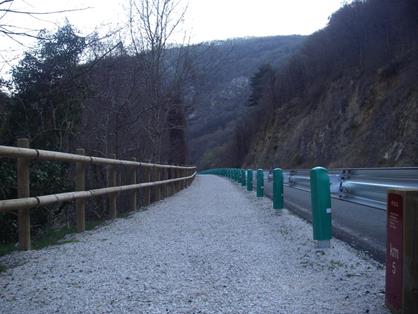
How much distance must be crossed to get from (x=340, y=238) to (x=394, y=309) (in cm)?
348

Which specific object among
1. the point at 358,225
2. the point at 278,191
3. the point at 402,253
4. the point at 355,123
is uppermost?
the point at 355,123

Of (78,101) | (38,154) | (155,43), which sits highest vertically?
(155,43)

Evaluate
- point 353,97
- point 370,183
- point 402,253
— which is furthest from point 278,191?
point 353,97

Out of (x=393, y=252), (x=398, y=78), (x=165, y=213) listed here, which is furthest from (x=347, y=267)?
(x=398, y=78)

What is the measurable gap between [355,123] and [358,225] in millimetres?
29337

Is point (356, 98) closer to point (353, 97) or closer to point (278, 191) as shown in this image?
point (353, 97)

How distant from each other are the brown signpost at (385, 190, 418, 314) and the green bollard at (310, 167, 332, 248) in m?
2.15

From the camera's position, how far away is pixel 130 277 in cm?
455

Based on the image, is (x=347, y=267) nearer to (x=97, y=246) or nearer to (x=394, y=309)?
(x=394, y=309)

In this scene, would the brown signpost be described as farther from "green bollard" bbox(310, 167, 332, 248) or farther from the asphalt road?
"green bollard" bbox(310, 167, 332, 248)

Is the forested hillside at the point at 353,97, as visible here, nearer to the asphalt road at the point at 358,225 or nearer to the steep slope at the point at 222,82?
the steep slope at the point at 222,82

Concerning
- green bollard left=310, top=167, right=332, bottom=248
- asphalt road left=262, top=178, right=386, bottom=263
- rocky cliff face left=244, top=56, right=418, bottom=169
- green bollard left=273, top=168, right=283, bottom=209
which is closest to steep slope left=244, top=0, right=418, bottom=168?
rocky cliff face left=244, top=56, right=418, bottom=169

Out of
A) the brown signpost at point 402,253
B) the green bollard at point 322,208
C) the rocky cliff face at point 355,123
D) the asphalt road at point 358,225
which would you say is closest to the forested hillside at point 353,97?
the rocky cliff face at point 355,123

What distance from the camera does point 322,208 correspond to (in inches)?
229
